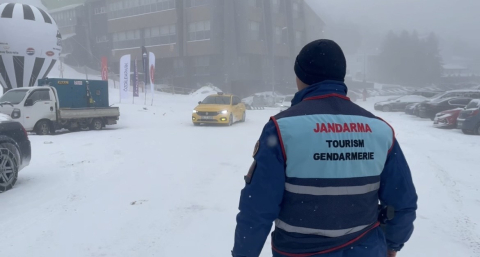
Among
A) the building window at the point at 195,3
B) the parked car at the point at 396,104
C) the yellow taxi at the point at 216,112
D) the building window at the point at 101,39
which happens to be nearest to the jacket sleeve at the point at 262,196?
the yellow taxi at the point at 216,112

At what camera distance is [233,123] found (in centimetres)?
2256

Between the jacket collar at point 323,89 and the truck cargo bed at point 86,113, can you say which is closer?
the jacket collar at point 323,89

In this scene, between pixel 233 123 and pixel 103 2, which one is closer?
pixel 233 123

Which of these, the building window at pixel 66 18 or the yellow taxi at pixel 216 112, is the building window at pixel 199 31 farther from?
the yellow taxi at pixel 216 112

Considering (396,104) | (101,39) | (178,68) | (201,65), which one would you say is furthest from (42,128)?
(101,39)

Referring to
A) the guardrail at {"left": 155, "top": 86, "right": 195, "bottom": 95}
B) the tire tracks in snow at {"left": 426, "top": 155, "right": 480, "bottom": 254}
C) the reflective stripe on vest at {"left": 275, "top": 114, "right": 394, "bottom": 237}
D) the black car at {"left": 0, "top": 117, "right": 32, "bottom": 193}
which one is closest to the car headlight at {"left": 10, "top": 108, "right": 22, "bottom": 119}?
the black car at {"left": 0, "top": 117, "right": 32, "bottom": 193}

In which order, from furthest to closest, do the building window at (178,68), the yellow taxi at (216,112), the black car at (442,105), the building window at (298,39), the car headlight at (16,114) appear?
the building window at (298,39), the building window at (178,68), the black car at (442,105), the yellow taxi at (216,112), the car headlight at (16,114)

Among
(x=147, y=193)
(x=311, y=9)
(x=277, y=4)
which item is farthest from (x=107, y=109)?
(x=311, y=9)

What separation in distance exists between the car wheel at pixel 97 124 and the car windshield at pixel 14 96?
3796mm

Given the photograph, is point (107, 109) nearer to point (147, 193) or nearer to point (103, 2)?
point (147, 193)

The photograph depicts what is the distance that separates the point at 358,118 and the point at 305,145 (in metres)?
0.38

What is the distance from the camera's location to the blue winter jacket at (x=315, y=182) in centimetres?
221

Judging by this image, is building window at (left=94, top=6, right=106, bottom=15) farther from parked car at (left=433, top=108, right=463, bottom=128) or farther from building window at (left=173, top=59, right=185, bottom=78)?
parked car at (left=433, top=108, right=463, bottom=128)

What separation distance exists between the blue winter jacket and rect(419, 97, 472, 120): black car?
950 inches
